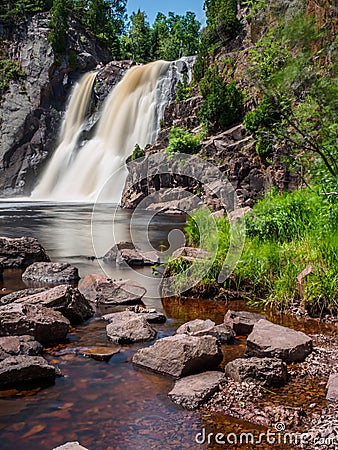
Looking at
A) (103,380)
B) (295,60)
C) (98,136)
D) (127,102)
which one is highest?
(127,102)

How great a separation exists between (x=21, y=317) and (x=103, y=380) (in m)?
1.52

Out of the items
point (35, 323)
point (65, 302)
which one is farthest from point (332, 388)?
point (65, 302)

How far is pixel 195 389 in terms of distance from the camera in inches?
169

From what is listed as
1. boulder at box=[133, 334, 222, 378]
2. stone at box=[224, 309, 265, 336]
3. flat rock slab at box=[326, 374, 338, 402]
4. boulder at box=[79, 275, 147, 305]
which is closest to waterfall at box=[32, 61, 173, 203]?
boulder at box=[79, 275, 147, 305]

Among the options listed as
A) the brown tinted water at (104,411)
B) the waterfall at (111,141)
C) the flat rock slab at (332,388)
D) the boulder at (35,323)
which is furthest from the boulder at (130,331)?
the waterfall at (111,141)

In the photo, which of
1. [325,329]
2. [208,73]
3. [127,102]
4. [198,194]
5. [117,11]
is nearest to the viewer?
[325,329]

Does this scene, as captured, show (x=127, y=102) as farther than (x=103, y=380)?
Yes

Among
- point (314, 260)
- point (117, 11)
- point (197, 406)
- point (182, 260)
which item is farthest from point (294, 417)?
point (117, 11)

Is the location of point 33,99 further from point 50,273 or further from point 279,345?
point 279,345

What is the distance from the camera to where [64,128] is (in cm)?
4484

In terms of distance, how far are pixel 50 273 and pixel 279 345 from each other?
5699mm

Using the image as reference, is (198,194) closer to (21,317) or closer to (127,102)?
(127,102)

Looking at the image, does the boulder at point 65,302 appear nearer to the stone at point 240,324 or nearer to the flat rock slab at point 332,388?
the stone at point 240,324

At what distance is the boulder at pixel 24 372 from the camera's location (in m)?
4.38
